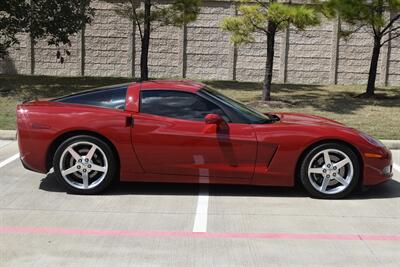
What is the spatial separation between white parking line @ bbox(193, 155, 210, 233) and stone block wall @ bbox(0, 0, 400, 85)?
13.0m

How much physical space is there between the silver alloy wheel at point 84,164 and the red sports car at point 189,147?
0.01 meters

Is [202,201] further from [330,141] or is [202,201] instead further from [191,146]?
[330,141]

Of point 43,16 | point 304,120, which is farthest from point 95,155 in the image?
point 43,16

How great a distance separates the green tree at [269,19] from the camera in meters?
12.8

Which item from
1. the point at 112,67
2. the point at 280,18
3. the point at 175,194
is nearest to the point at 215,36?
the point at 112,67

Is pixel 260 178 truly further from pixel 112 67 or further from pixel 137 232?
pixel 112 67

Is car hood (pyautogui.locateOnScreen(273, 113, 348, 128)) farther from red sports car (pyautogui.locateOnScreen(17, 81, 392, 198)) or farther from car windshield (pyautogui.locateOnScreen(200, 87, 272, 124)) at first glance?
car windshield (pyautogui.locateOnScreen(200, 87, 272, 124))

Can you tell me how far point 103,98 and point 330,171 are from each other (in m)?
2.74

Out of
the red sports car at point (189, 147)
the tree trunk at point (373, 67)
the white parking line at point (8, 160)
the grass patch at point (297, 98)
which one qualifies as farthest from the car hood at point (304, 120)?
the tree trunk at point (373, 67)

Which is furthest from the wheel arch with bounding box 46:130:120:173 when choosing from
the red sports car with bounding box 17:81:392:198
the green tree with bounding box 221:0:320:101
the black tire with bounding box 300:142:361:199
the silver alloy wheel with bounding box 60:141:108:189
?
the green tree with bounding box 221:0:320:101

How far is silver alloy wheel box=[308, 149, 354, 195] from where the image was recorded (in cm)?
610

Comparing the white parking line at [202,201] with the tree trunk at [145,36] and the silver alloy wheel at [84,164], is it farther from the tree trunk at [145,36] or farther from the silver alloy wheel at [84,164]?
the tree trunk at [145,36]

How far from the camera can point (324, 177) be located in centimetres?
613

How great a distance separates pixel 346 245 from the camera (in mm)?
4734
